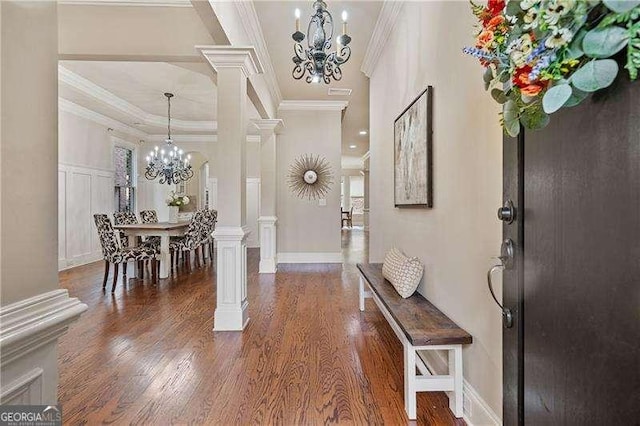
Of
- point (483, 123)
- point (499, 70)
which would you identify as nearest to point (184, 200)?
point (483, 123)

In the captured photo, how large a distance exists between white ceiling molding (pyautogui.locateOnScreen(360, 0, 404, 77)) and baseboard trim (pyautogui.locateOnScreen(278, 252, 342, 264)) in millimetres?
3407

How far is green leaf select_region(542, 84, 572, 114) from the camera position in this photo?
2.29 feet

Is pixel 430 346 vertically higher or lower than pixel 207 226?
lower

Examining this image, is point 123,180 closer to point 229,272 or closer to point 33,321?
point 229,272

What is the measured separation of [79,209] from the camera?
633 cm

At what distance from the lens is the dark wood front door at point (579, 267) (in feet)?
2.29

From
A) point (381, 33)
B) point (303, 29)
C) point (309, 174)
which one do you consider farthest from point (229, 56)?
point (309, 174)

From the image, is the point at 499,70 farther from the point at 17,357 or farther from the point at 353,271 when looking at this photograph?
the point at 353,271

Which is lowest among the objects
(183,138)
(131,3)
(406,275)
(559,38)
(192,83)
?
(406,275)

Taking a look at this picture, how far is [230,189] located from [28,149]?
7.49ft

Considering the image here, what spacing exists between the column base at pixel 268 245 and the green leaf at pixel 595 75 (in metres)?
5.16

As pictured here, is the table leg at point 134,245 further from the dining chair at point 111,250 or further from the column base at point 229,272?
the column base at point 229,272

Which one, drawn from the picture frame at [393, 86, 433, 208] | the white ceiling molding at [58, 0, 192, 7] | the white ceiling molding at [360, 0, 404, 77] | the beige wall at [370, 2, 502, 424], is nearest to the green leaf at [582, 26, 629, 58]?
the beige wall at [370, 2, 502, 424]

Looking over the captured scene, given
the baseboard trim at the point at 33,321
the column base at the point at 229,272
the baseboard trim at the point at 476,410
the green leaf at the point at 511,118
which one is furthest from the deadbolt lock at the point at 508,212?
the column base at the point at 229,272
